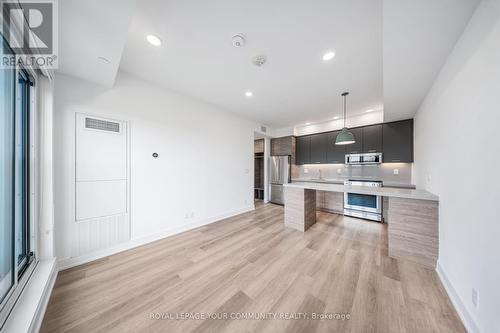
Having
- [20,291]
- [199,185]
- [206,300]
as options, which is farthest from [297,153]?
[20,291]

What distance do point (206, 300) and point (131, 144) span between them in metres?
2.41

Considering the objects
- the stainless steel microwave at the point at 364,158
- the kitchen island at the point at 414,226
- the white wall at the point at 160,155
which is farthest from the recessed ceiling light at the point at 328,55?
the stainless steel microwave at the point at 364,158

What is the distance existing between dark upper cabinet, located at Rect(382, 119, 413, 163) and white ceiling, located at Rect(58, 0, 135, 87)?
199 inches

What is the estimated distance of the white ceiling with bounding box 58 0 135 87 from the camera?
3.72 ft

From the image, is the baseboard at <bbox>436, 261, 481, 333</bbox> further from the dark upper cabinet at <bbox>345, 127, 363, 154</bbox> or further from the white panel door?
the white panel door

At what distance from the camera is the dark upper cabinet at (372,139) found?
3.97 m

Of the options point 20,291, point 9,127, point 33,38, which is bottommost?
point 20,291

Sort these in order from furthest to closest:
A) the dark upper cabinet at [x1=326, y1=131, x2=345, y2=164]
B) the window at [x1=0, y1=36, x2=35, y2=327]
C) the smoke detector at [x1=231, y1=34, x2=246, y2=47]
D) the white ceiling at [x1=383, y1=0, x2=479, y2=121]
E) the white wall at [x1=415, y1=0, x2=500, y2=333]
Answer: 1. the dark upper cabinet at [x1=326, y1=131, x2=345, y2=164]
2. the smoke detector at [x1=231, y1=34, x2=246, y2=47]
3. the window at [x1=0, y1=36, x2=35, y2=327]
4. the white ceiling at [x1=383, y1=0, x2=479, y2=121]
5. the white wall at [x1=415, y1=0, x2=500, y2=333]

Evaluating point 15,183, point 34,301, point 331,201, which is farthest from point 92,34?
point 331,201

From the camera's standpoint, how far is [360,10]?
1401 mm

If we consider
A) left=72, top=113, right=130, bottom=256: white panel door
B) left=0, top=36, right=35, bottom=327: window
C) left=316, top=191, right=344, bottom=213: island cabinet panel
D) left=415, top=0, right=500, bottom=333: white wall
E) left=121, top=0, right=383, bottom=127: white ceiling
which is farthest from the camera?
left=316, top=191, right=344, bottom=213: island cabinet panel

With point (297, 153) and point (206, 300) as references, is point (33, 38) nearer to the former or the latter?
point (206, 300)

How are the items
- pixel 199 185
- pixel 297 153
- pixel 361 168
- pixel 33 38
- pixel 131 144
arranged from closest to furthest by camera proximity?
pixel 33 38 → pixel 131 144 → pixel 199 185 → pixel 361 168 → pixel 297 153

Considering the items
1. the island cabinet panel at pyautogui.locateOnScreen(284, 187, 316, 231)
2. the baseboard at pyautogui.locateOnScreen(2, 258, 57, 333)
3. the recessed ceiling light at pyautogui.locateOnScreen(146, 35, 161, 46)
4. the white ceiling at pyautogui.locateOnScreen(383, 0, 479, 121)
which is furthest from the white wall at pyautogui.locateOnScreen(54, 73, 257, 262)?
the white ceiling at pyautogui.locateOnScreen(383, 0, 479, 121)
